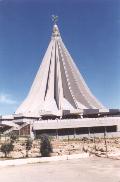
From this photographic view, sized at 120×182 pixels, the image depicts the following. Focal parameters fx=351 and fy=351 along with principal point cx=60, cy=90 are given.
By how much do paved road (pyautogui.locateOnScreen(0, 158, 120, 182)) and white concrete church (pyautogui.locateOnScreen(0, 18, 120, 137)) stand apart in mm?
28461

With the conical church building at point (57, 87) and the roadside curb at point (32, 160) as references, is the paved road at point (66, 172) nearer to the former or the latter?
the roadside curb at point (32, 160)

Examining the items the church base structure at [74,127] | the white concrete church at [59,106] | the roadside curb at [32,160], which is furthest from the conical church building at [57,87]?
the roadside curb at [32,160]

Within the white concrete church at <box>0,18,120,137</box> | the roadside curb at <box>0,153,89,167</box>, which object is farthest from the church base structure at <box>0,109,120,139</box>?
the roadside curb at <box>0,153,89,167</box>

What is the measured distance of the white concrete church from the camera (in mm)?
55531

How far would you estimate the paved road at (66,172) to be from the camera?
65.6ft

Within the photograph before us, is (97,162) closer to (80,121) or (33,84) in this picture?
(80,121)

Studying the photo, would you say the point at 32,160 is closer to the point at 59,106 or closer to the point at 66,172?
the point at 66,172

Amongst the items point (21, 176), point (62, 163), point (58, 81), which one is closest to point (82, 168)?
point (62, 163)

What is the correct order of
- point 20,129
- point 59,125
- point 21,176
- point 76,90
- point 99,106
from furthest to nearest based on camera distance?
point 76,90 < point 99,106 < point 20,129 < point 59,125 < point 21,176

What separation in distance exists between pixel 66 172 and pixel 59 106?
5798 cm

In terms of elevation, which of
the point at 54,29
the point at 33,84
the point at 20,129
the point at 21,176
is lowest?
the point at 21,176

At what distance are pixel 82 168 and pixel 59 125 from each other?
102 ft

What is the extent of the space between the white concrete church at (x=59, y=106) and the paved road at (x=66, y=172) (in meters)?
28.5

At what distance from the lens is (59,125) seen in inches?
2152
